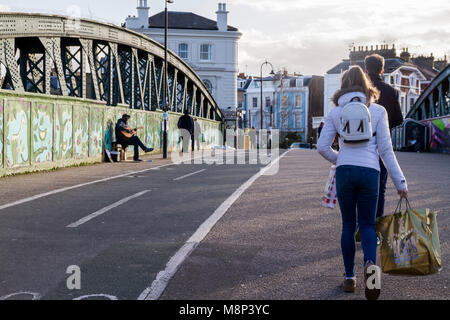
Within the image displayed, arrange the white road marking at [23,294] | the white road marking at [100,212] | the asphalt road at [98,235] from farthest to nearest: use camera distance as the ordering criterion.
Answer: the white road marking at [100,212] < the asphalt road at [98,235] < the white road marking at [23,294]

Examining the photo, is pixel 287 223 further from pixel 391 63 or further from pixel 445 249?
pixel 391 63

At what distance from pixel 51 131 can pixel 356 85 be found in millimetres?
12795

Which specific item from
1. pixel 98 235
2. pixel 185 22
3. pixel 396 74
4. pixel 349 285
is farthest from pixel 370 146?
pixel 396 74

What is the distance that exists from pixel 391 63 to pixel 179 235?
71.3 meters

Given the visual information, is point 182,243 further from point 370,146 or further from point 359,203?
point 370,146

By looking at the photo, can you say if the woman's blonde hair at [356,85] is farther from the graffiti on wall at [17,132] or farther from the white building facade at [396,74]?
the white building facade at [396,74]

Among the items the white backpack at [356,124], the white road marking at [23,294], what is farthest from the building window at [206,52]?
the white road marking at [23,294]

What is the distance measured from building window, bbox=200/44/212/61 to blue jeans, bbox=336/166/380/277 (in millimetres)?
60212

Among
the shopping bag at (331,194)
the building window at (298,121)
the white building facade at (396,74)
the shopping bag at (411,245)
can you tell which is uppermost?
the white building facade at (396,74)

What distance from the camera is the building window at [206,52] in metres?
63.5

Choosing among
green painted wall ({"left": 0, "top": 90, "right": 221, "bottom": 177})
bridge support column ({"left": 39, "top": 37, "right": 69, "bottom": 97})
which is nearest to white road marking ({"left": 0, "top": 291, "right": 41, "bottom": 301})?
green painted wall ({"left": 0, "top": 90, "right": 221, "bottom": 177})

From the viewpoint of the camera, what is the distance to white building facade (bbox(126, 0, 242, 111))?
63.1 metres

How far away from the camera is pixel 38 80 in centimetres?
1819

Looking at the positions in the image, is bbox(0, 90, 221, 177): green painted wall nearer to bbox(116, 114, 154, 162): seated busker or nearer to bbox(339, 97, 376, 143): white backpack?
bbox(116, 114, 154, 162): seated busker
